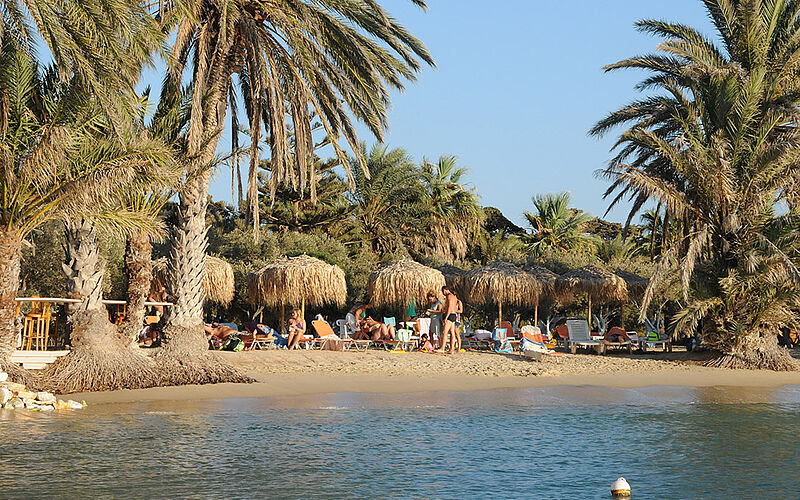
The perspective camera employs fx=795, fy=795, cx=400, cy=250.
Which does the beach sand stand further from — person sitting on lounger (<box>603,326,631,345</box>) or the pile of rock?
person sitting on lounger (<box>603,326,631,345</box>)

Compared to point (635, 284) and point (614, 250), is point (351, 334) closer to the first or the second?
point (635, 284)

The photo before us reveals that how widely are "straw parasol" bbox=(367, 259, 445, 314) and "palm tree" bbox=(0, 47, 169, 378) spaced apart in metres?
10.2

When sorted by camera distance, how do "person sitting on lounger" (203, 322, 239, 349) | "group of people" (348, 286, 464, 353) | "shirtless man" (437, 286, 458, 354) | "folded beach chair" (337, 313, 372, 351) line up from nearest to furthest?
"person sitting on lounger" (203, 322, 239, 349)
"shirtless man" (437, 286, 458, 354)
"group of people" (348, 286, 464, 353)
"folded beach chair" (337, 313, 372, 351)

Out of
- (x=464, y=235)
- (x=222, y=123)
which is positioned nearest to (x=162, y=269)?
(x=222, y=123)

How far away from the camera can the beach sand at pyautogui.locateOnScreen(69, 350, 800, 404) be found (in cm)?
1373

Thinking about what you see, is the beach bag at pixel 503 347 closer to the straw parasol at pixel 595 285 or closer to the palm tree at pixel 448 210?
the straw parasol at pixel 595 285

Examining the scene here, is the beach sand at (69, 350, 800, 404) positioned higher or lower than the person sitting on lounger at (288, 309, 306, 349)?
lower

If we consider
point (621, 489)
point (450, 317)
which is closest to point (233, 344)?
point (450, 317)

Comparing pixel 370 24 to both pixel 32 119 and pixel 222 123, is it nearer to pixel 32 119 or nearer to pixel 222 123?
pixel 222 123

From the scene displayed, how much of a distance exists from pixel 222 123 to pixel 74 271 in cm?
398

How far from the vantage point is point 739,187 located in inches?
752

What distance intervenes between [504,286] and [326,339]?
5.49 meters

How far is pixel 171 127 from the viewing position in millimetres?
13805

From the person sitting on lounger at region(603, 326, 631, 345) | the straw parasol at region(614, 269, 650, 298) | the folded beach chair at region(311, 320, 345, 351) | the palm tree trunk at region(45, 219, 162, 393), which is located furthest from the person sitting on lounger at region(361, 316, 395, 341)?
the palm tree trunk at region(45, 219, 162, 393)
